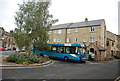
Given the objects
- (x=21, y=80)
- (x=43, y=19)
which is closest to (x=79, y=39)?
(x=43, y=19)

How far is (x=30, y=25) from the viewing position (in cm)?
1523

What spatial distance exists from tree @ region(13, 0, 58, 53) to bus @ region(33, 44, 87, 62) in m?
3.85

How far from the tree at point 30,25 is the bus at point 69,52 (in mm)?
3851

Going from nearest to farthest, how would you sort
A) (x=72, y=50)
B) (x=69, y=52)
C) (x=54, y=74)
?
(x=54, y=74), (x=72, y=50), (x=69, y=52)

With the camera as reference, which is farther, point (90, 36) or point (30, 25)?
point (90, 36)

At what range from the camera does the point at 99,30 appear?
90.2ft

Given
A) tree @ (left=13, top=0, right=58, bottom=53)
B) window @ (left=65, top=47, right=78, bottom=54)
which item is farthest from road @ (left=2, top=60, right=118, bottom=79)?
window @ (left=65, top=47, right=78, bottom=54)

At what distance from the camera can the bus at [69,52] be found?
58.1 feet

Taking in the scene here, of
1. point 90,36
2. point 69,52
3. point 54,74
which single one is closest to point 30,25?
point 69,52

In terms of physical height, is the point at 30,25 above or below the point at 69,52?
above

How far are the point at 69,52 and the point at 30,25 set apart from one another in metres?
7.76

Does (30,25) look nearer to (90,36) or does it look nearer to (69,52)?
(69,52)

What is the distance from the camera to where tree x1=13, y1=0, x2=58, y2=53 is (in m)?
15.0

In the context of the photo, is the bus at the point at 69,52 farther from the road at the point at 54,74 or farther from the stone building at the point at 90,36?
the stone building at the point at 90,36
